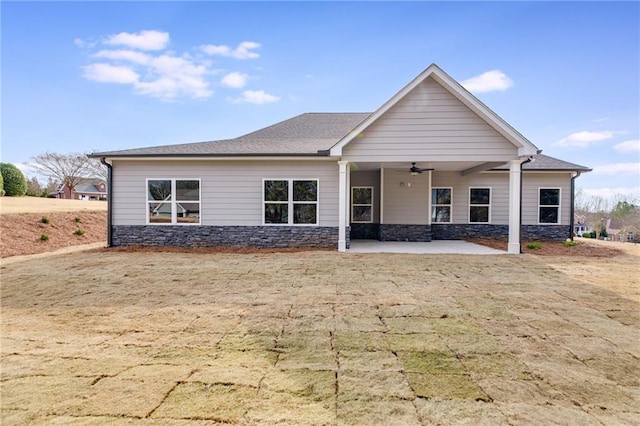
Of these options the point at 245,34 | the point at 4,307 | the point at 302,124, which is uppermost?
the point at 245,34

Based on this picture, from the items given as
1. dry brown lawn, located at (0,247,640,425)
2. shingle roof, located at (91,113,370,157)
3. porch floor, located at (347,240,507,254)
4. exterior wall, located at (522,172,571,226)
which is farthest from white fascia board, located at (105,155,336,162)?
exterior wall, located at (522,172,571,226)

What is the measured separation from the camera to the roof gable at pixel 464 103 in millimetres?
8992

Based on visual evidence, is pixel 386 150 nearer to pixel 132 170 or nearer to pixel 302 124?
pixel 302 124

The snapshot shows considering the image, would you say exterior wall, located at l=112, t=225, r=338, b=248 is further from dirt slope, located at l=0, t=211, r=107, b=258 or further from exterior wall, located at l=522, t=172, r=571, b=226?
exterior wall, located at l=522, t=172, r=571, b=226

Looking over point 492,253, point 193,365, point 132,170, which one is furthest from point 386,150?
point 132,170

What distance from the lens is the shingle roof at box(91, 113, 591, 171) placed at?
1019cm

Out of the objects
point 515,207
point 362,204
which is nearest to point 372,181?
point 362,204

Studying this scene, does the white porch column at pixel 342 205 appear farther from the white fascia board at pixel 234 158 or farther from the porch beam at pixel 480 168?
the porch beam at pixel 480 168

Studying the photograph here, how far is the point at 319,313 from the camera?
445 cm

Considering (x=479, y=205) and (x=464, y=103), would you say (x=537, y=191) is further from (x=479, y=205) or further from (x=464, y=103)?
(x=464, y=103)

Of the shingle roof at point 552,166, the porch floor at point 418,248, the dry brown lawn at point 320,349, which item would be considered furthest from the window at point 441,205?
the dry brown lawn at point 320,349

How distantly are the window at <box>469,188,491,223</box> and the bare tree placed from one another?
43.3 metres

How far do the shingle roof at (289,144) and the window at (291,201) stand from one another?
1.14 meters

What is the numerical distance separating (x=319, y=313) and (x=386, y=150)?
6535 millimetres
